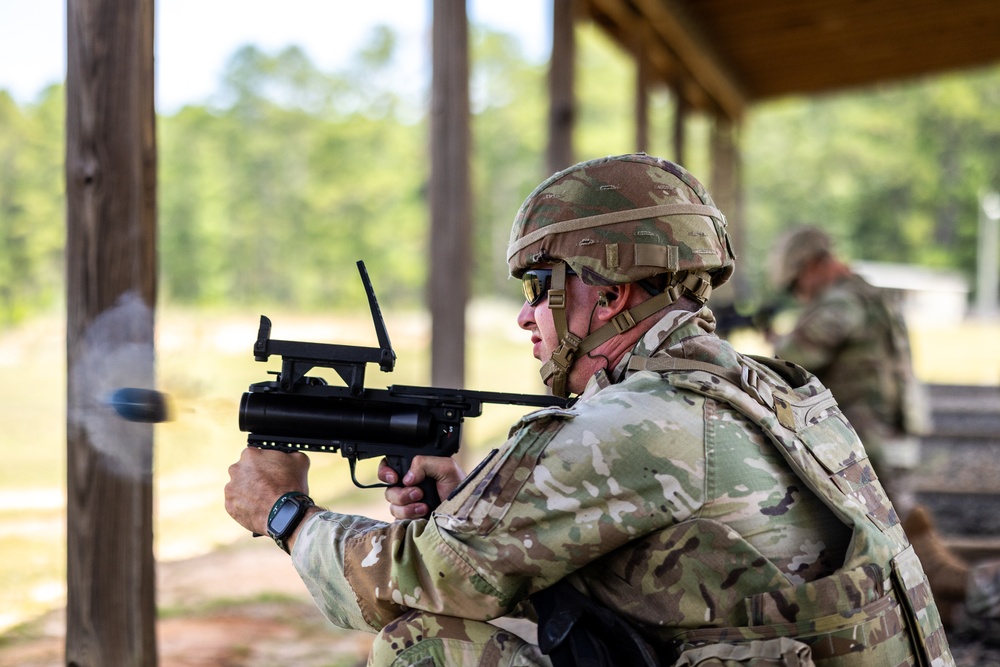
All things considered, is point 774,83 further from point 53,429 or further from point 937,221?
point 937,221

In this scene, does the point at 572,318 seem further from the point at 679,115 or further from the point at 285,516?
the point at 679,115

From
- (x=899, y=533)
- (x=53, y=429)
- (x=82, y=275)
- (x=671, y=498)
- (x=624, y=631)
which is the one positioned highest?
(x=82, y=275)

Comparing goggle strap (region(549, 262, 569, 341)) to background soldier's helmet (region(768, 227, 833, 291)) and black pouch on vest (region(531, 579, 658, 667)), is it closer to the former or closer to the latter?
black pouch on vest (region(531, 579, 658, 667))

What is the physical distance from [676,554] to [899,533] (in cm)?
56

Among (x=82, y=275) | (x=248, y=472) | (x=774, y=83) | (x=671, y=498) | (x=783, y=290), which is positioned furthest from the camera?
(x=774, y=83)

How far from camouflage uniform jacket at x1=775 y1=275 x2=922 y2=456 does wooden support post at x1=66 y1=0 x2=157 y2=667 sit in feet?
12.9

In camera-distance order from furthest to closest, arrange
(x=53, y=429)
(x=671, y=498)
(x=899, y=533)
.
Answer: (x=53, y=429), (x=899, y=533), (x=671, y=498)

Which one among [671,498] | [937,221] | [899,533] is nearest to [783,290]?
[899,533]

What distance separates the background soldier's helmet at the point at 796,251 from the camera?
564 cm

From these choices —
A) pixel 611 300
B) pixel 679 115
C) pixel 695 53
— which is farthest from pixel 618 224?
pixel 679 115

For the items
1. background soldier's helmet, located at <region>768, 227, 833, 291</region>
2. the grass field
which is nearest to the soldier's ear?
the grass field

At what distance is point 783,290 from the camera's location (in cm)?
601

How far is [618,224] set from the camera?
206 centimetres

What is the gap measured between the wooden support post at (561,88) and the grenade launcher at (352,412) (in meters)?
3.35
